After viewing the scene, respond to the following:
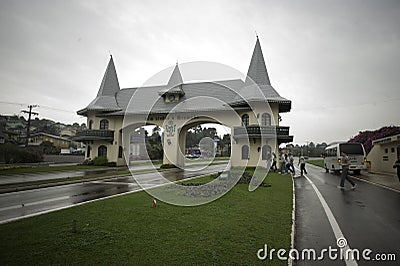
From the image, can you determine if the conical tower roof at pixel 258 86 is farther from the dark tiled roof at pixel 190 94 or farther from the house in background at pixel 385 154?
the house in background at pixel 385 154

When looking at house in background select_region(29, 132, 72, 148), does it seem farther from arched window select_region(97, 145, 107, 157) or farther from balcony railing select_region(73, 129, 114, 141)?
balcony railing select_region(73, 129, 114, 141)

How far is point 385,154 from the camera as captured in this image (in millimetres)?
Result: 28156

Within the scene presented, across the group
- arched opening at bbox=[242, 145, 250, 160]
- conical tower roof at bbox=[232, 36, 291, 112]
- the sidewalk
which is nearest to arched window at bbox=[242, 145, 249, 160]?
arched opening at bbox=[242, 145, 250, 160]

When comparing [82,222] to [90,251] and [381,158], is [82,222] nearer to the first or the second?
[90,251]

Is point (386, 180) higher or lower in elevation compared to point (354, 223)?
higher

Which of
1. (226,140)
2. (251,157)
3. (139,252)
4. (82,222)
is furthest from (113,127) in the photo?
(139,252)

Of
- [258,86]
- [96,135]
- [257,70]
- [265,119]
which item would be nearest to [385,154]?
[265,119]

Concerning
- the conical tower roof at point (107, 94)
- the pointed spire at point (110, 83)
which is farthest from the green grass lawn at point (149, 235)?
the pointed spire at point (110, 83)

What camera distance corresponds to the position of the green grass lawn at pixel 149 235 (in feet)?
13.7

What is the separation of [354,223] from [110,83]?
38126 mm

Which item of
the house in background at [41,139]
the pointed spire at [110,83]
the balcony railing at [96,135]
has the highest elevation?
the pointed spire at [110,83]

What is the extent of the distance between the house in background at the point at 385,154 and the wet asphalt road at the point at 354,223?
18096mm

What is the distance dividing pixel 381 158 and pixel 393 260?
1186 inches

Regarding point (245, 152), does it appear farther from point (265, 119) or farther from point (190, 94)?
point (190, 94)
